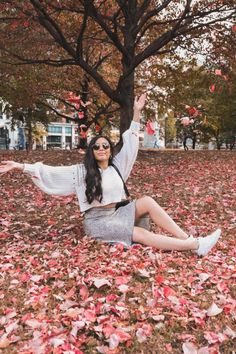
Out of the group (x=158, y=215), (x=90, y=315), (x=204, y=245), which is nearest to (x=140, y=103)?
(x=158, y=215)

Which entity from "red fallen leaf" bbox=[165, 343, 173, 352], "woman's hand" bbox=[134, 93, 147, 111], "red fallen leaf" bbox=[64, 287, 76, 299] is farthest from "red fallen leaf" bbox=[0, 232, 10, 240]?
"red fallen leaf" bbox=[165, 343, 173, 352]

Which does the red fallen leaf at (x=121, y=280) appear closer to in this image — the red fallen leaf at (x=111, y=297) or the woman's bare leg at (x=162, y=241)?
the red fallen leaf at (x=111, y=297)

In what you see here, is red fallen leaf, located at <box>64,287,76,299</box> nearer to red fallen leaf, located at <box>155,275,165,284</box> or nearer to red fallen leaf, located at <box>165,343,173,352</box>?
red fallen leaf, located at <box>155,275,165,284</box>

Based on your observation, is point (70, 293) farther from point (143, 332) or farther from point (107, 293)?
point (143, 332)

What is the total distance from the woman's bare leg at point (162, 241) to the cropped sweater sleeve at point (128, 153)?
3.20 ft

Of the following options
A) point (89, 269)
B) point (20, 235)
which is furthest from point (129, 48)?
point (89, 269)

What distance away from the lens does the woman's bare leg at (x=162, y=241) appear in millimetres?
6023

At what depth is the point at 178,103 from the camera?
21094 millimetres

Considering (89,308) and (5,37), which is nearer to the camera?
(89,308)

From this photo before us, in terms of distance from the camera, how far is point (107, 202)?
6.32 m

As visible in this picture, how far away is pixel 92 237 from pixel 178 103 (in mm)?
15619

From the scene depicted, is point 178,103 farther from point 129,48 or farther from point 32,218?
point 32,218

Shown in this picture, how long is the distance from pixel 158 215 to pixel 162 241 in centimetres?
41

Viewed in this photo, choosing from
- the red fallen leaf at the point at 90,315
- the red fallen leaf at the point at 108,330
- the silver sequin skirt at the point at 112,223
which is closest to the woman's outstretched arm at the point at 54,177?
the silver sequin skirt at the point at 112,223
